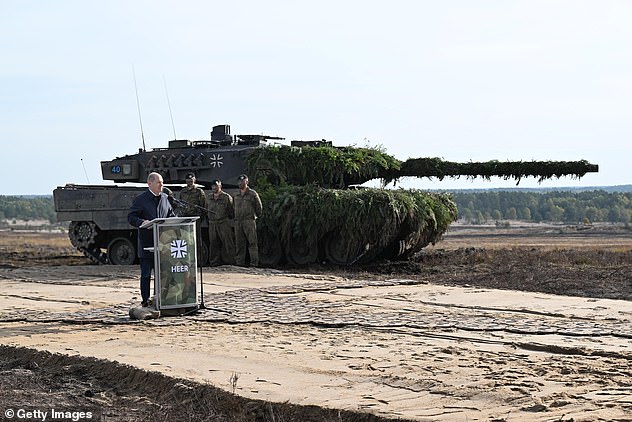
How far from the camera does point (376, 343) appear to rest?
31.8ft

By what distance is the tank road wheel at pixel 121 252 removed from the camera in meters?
21.6

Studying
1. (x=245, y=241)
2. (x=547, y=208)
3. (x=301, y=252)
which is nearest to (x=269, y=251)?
(x=301, y=252)

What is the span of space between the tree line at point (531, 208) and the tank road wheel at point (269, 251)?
5053 centimetres

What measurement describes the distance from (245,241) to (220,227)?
0.53 meters

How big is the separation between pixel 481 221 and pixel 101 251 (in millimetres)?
63784

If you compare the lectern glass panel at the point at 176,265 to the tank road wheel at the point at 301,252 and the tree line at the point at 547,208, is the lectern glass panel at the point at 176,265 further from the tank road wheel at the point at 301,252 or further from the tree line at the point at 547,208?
the tree line at the point at 547,208

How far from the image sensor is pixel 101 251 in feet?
73.1

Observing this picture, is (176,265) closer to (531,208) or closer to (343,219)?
(343,219)

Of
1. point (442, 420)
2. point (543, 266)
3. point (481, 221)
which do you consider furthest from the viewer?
point (481, 221)

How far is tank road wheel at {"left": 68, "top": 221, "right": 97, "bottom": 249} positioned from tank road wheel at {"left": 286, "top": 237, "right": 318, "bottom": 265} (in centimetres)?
383

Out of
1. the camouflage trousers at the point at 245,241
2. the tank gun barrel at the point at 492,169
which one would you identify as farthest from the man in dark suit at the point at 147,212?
the tank gun barrel at the point at 492,169

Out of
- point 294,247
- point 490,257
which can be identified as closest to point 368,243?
point 294,247

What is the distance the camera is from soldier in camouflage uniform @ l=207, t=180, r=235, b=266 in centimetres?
1997

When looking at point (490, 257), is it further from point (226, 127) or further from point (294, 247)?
point (226, 127)
